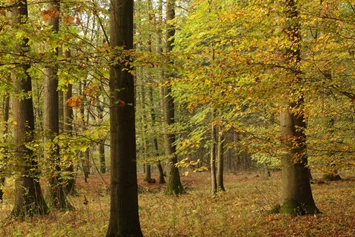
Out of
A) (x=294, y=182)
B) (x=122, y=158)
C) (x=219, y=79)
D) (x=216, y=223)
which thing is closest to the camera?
(x=122, y=158)

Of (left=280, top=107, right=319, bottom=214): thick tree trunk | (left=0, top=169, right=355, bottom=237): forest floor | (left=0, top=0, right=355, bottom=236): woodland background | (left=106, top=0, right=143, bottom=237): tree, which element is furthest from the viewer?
(left=280, top=107, right=319, bottom=214): thick tree trunk

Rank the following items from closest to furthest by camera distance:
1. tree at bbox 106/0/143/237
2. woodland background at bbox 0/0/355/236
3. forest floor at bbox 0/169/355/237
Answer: woodland background at bbox 0/0/355/236, tree at bbox 106/0/143/237, forest floor at bbox 0/169/355/237

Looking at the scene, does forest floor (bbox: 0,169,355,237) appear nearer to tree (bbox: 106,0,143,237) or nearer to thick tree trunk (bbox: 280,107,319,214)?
thick tree trunk (bbox: 280,107,319,214)

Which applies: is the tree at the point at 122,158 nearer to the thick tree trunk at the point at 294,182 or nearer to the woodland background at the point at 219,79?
the woodland background at the point at 219,79

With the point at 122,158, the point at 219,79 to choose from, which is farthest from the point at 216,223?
the point at 122,158

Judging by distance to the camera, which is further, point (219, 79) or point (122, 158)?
point (219, 79)

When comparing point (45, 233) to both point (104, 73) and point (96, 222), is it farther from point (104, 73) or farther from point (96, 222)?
point (104, 73)

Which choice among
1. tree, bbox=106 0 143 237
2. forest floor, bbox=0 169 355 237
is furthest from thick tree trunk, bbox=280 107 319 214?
tree, bbox=106 0 143 237

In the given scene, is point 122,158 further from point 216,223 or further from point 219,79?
point 216,223

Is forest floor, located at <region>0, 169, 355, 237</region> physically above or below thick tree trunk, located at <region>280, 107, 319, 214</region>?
below

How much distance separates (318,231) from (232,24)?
19.0ft

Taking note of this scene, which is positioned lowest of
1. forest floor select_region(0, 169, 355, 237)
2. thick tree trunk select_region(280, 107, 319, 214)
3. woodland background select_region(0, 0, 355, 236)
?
forest floor select_region(0, 169, 355, 237)

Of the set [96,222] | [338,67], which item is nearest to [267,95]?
[338,67]

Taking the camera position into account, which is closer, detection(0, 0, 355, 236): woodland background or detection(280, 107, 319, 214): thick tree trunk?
detection(0, 0, 355, 236): woodland background
